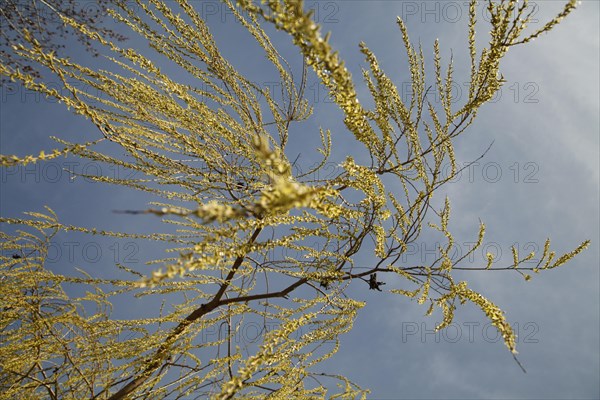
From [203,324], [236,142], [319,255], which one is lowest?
[203,324]

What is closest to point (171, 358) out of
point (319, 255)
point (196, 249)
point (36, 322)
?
point (36, 322)

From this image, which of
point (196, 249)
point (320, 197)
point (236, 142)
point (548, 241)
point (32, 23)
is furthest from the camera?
point (32, 23)

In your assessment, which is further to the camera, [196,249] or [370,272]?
[370,272]

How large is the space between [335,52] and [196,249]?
0.68 metres

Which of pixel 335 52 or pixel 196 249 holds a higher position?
pixel 335 52

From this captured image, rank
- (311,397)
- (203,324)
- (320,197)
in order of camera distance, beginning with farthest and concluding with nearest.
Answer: (311,397) < (203,324) < (320,197)

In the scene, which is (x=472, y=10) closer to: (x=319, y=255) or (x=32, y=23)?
(x=319, y=255)

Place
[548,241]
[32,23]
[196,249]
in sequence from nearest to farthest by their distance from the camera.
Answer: [196,249], [548,241], [32,23]

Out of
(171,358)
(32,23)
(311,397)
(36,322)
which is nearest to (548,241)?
(311,397)

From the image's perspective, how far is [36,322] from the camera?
107 inches

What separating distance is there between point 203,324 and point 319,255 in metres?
0.98

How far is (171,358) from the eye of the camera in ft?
10.2

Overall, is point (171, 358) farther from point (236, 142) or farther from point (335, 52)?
point (335, 52)

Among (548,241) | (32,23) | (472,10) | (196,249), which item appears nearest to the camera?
(196,249)
